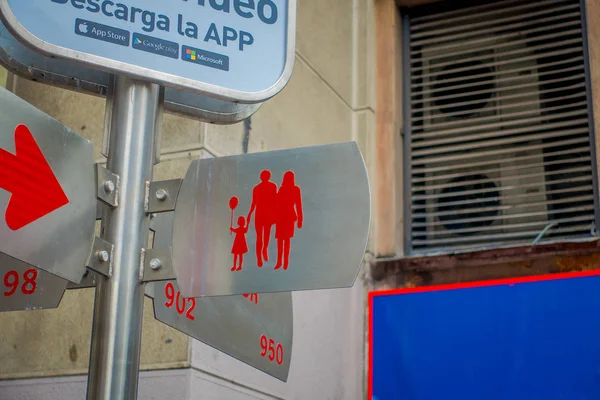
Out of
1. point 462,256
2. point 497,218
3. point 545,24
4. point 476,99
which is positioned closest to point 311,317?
point 462,256

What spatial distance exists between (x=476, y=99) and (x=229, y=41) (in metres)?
3.60

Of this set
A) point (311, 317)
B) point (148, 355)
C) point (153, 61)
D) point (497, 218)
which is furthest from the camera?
point (497, 218)

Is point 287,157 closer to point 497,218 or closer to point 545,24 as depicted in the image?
point 497,218

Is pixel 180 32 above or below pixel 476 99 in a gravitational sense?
below

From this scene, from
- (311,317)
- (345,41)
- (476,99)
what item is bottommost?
(311,317)

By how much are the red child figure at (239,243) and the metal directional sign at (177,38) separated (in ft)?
0.89

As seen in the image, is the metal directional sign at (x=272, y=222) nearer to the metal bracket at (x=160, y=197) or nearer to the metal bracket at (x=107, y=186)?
the metal bracket at (x=160, y=197)

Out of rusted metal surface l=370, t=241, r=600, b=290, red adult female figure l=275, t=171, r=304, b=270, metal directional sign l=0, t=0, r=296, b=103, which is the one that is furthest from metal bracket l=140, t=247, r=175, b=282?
rusted metal surface l=370, t=241, r=600, b=290

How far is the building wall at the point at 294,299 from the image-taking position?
3.79 m

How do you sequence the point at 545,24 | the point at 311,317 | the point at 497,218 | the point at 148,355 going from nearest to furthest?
the point at 148,355 < the point at 311,317 < the point at 497,218 < the point at 545,24

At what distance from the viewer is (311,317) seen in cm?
460

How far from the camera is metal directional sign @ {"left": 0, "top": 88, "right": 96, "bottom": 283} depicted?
161 cm

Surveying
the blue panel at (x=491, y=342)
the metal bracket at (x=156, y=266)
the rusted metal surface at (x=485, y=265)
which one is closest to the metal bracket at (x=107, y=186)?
the metal bracket at (x=156, y=266)

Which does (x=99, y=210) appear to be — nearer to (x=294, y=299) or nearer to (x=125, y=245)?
(x=125, y=245)
